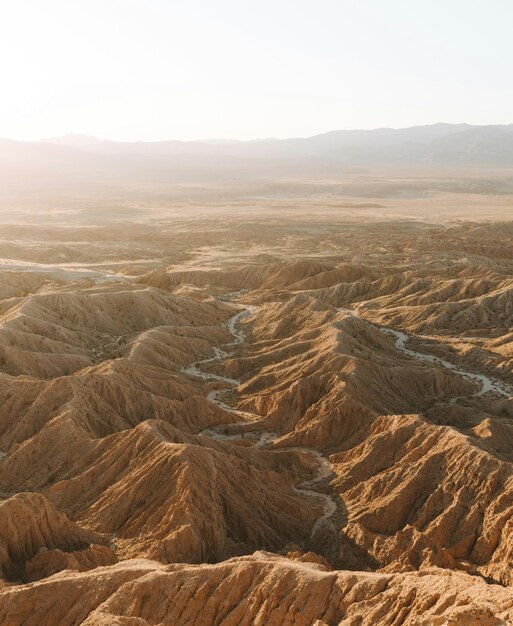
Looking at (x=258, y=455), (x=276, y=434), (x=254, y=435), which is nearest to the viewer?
(x=258, y=455)

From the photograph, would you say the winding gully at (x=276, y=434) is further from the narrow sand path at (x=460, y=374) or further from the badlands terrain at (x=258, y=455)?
the badlands terrain at (x=258, y=455)

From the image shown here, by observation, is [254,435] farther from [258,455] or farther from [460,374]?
[460,374]

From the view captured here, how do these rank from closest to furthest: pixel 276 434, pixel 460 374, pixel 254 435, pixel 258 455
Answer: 1. pixel 258 455
2. pixel 254 435
3. pixel 276 434
4. pixel 460 374

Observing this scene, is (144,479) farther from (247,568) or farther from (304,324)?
(304,324)

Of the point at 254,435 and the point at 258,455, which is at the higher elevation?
the point at 258,455

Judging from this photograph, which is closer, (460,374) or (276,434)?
(276,434)

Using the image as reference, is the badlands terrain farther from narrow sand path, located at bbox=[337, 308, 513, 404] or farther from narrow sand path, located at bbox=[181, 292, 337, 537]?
narrow sand path, located at bbox=[337, 308, 513, 404]

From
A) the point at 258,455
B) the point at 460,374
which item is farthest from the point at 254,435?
the point at 460,374
